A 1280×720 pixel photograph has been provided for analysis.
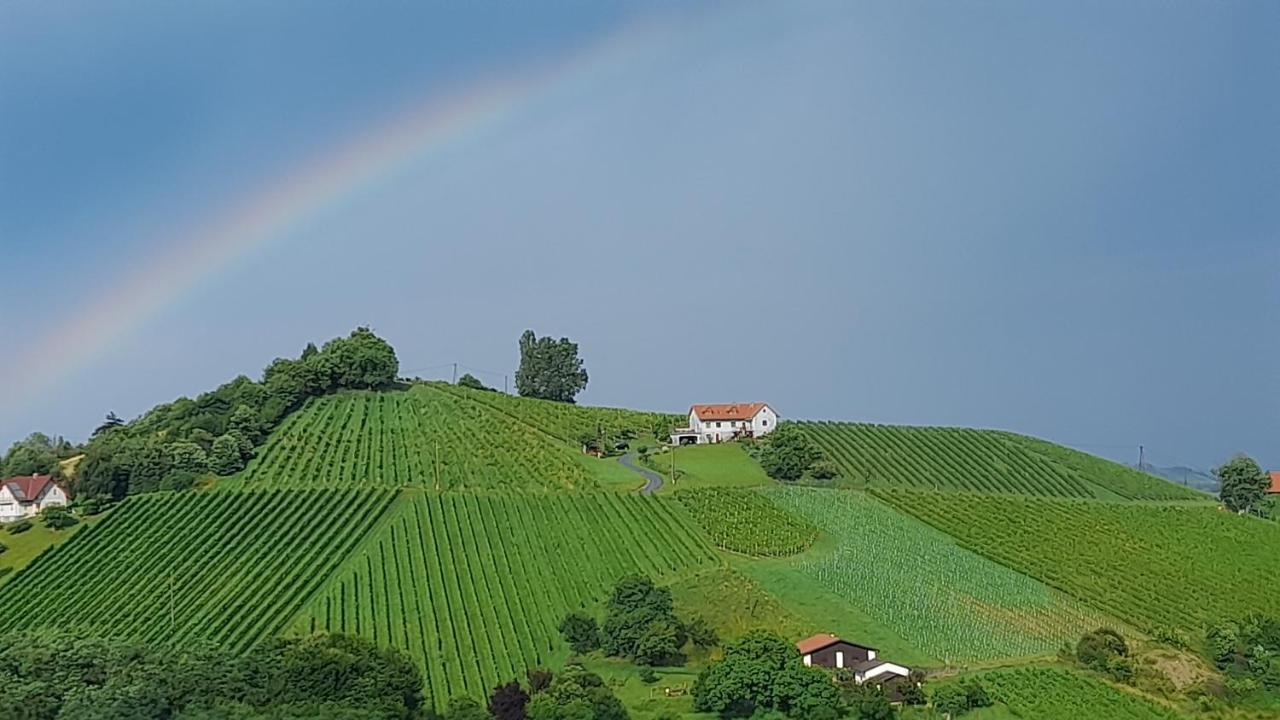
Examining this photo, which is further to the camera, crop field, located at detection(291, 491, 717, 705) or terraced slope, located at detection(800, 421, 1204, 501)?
terraced slope, located at detection(800, 421, 1204, 501)

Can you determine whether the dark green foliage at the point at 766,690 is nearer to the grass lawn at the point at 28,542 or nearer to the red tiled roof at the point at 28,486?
the grass lawn at the point at 28,542

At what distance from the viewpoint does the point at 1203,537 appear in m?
61.4

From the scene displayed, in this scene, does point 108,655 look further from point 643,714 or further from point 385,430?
point 385,430

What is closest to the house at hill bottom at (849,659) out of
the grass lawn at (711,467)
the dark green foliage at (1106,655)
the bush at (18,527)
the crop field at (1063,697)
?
the crop field at (1063,697)

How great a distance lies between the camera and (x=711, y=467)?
71875 mm

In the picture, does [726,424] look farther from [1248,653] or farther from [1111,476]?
[1248,653]

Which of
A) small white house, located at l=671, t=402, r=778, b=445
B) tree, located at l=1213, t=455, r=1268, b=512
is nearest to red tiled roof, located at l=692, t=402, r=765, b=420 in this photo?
small white house, located at l=671, t=402, r=778, b=445

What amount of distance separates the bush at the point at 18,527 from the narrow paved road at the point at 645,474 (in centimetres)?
2977

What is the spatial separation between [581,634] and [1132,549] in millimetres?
28959

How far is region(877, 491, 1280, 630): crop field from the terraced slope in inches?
151


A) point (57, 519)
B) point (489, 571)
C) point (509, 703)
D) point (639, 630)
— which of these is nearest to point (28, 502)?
point (57, 519)

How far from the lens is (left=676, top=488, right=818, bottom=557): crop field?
2164 inches

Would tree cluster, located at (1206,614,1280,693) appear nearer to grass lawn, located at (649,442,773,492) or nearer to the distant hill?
grass lawn, located at (649,442,773,492)

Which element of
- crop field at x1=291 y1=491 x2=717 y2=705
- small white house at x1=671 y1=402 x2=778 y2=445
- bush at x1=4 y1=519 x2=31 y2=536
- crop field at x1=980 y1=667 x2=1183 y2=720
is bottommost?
crop field at x1=980 y1=667 x2=1183 y2=720
